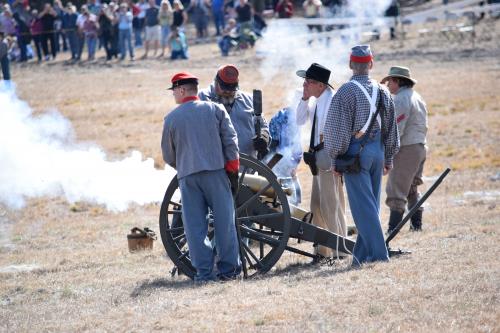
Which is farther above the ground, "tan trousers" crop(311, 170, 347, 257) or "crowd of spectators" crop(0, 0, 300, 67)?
"tan trousers" crop(311, 170, 347, 257)

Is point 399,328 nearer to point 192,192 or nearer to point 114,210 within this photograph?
point 192,192

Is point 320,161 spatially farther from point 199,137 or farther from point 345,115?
point 199,137

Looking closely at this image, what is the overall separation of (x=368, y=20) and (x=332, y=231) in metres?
18.6

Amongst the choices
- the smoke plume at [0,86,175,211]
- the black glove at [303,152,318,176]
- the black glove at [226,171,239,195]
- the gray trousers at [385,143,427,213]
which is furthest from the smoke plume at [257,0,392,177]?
the black glove at [226,171,239,195]

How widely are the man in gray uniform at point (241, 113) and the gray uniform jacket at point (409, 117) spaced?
1534mm

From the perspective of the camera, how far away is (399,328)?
5906mm

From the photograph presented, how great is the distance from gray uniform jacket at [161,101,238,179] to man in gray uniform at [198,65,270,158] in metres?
0.90

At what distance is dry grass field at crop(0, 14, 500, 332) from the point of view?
20.6 feet

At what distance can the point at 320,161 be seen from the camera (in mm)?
8312

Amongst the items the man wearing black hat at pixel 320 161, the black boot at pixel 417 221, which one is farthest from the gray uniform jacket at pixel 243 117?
the black boot at pixel 417 221

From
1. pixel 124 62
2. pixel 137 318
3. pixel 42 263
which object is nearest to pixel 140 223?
pixel 42 263

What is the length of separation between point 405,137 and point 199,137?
A: 296 cm

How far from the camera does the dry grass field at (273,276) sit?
6285 mm

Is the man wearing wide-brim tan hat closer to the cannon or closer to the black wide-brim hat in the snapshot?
the black wide-brim hat
